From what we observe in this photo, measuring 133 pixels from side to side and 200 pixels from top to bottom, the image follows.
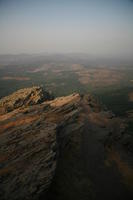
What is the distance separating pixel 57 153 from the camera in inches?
912

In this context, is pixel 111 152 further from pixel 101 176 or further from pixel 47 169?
pixel 47 169

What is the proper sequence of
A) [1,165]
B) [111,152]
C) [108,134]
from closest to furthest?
[1,165] < [111,152] < [108,134]

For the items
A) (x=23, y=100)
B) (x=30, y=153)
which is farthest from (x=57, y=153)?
(x=23, y=100)

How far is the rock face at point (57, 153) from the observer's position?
17797 mm

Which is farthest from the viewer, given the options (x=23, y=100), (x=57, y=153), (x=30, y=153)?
(x=23, y=100)

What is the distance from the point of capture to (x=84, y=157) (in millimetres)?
27875

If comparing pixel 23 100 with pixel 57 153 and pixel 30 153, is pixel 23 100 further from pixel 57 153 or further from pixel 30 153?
pixel 57 153

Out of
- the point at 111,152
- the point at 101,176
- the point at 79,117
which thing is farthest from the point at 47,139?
the point at 79,117

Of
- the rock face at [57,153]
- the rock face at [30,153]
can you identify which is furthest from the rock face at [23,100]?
the rock face at [30,153]

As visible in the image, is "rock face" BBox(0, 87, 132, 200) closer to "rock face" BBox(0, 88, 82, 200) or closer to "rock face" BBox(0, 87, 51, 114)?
"rock face" BBox(0, 88, 82, 200)

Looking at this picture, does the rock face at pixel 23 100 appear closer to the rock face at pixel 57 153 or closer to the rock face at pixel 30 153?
the rock face at pixel 57 153

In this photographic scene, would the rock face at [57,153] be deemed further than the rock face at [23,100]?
No

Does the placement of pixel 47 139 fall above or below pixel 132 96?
above

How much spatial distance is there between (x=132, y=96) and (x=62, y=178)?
397 feet
